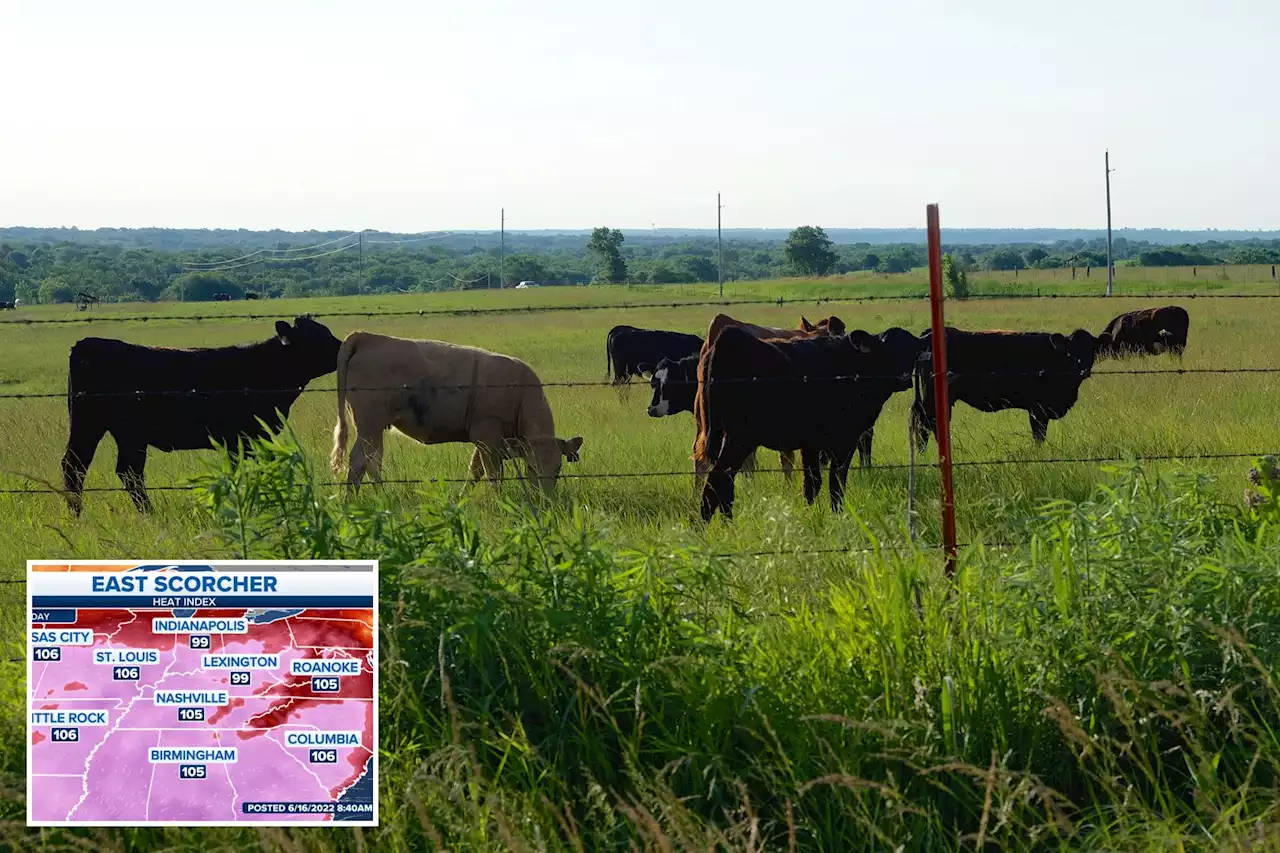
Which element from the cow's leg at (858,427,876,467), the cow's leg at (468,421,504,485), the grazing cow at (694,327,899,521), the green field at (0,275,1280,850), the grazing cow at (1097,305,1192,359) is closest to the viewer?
the green field at (0,275,1280,850)

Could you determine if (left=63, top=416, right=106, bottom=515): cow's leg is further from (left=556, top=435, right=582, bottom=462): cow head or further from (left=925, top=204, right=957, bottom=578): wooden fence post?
(left=925, top=204, right=957, bottom=578): wooden fence post

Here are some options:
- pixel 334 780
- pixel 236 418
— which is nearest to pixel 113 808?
pixel 334 780

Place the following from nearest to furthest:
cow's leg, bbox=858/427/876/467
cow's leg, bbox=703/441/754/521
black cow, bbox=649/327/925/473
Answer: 1. cow's leg, bbox=703/441/754/521
2. cow's leg, bbox=858/427/876/467
3. black cow, bbox=649/327/925/473

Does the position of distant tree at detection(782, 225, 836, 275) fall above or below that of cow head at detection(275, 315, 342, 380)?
above

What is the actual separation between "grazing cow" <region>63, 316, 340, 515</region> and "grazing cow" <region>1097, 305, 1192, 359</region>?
55.6 ft

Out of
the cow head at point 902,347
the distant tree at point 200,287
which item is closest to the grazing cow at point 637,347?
the cow head at point 902,347

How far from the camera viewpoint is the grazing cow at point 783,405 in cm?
875

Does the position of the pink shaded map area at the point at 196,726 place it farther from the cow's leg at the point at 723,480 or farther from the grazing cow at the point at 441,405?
the grazing cow at the point at 441,405

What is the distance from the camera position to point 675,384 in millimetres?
12531

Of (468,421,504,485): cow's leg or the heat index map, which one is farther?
(468,421,504,485): cow's leg

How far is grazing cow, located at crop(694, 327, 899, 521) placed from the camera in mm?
8750

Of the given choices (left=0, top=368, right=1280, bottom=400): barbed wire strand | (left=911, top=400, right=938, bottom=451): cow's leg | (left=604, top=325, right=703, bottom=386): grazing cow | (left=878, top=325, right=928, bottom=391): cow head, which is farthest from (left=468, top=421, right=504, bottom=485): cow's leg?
(left=604, top=325, right=703, bottom=386): grazing cow

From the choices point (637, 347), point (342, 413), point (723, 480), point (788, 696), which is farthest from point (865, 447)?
point (637, 347)

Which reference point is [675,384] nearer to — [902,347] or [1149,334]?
[902,347]
